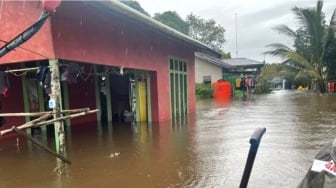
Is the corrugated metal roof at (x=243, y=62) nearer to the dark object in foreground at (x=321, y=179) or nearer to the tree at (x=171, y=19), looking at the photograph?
the tree at (x=171, y=19)

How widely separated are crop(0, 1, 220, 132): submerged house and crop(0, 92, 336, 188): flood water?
1.56 metres

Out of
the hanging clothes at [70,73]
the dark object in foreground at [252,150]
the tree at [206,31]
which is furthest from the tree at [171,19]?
the dark object in foreground at [252,150]

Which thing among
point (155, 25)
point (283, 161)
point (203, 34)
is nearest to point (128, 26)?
point (155, 25)

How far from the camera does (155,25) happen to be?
415 inches

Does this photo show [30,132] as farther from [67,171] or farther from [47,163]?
[67,171]

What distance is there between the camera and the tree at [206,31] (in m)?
46.6

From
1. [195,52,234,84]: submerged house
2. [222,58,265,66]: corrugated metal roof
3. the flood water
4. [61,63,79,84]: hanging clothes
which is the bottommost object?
the flood water

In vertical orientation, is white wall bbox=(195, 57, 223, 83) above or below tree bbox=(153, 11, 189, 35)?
below

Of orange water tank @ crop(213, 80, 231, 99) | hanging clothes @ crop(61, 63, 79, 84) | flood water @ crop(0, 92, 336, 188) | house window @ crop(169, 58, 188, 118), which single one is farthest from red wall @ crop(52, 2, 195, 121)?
orange water tank @ crop(213, 80, 231, 99)

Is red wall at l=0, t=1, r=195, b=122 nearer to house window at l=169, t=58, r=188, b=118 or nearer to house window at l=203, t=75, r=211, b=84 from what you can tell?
house window at l=169, t=58, r=188, b=118

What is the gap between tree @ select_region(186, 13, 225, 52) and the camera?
46594 millimetres

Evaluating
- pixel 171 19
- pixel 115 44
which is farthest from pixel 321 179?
pixel 171 19

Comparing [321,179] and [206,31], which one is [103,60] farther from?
[206,31]

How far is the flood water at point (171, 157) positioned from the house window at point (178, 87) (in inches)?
118
